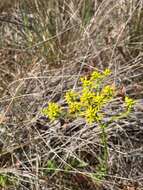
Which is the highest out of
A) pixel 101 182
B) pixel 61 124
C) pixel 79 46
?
pixel 79 46

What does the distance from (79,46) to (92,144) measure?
0.59 meters

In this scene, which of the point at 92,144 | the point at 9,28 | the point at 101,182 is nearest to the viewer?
the point at 101,182

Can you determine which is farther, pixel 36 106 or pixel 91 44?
pixel 91 44

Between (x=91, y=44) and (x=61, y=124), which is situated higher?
(x=91, y=44)

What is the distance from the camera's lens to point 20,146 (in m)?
2.05

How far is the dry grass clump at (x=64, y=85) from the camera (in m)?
1.99

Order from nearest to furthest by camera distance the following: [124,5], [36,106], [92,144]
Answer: [92,144] < [36,106] < [124,5]

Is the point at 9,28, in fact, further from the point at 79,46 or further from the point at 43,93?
the point at 43,93

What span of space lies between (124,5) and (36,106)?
74cm

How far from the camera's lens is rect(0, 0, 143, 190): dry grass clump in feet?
6.53

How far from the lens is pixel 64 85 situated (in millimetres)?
2285

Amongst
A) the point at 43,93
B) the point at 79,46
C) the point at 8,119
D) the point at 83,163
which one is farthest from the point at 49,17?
the point at 83,163

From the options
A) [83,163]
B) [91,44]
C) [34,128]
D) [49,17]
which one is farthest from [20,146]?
[49,17]

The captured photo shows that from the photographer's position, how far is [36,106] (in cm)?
220
